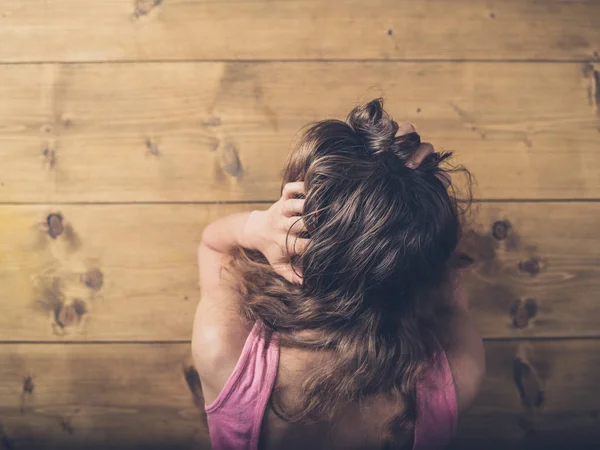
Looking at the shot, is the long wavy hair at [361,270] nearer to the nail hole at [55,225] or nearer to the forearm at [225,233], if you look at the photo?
the forearm at [225,233]

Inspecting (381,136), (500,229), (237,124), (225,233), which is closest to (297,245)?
(381,136)

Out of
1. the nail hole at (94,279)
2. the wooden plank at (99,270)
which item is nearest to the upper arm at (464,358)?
the wooden plank at (99,270)

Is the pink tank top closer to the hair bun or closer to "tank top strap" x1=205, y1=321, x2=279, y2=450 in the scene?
"tank top strap" x1=205, y1=321, x2=279, y2=450

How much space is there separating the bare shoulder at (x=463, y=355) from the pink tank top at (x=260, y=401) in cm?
3

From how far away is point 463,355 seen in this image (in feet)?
2.35

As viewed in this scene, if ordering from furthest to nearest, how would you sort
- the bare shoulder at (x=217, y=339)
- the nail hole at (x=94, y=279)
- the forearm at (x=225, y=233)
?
1. the nail hole at (x=94, y=279)
2. the forearm at (x=225, y=233)
3. the bare shoulder at (x=217, y=339)

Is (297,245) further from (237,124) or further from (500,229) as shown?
(500,229)

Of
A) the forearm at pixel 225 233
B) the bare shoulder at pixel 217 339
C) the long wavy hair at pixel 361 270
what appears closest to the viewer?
the long wavy hair at pixel 361 270

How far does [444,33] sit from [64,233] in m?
0.88

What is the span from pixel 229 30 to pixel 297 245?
1.99 feet

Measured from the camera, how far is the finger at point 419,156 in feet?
1.95

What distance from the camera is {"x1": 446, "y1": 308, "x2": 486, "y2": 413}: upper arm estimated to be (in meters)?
0.67

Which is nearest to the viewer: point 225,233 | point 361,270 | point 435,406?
point 361,270

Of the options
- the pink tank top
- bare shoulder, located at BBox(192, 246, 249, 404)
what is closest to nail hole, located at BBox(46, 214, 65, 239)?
bare shoulder, located at BBox(192, 246, 249, 404)
